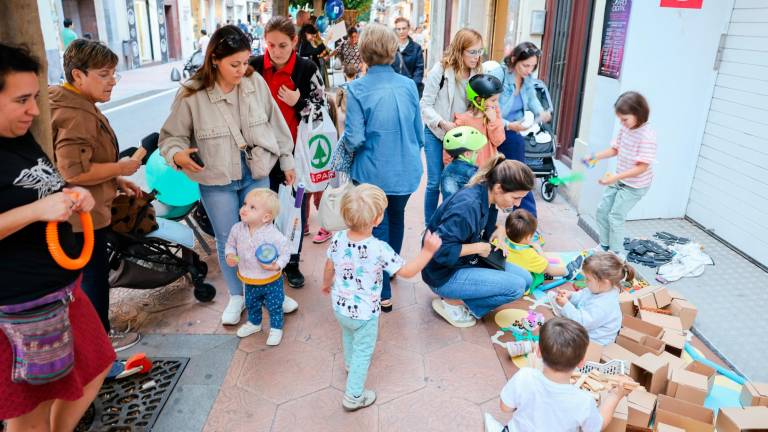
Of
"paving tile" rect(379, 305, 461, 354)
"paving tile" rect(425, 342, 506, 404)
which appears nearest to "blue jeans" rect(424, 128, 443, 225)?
"paving tile" rect(379, 305, 461, 354)

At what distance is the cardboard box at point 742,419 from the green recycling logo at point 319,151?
301 cm

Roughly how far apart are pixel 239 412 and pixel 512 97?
366 cm

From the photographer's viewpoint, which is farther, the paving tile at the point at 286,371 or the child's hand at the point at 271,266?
the child's hand at the point at 271,266

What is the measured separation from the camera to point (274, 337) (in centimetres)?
339

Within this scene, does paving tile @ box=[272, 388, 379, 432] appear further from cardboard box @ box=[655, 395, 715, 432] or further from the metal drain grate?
cardboard box @ box=[655, 395, 715, 432]

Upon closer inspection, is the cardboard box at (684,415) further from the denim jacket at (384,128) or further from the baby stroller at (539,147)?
the baby stroller at (539,147)

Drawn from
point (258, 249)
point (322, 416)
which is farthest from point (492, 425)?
point (258, 249)

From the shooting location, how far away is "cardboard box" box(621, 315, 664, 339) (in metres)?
3.21

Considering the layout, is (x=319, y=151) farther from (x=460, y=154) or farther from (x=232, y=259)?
(x=232, y=259)

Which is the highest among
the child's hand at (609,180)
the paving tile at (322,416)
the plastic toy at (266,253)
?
the child's hand at (609,180)

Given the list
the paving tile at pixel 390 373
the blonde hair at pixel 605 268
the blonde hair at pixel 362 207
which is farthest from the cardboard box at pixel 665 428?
the blonde hair at pixel 362 207

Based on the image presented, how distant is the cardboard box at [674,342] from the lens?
10.2ft

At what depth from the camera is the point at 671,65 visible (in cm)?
478

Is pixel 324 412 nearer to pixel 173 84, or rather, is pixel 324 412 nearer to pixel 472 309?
pixel 472 309
